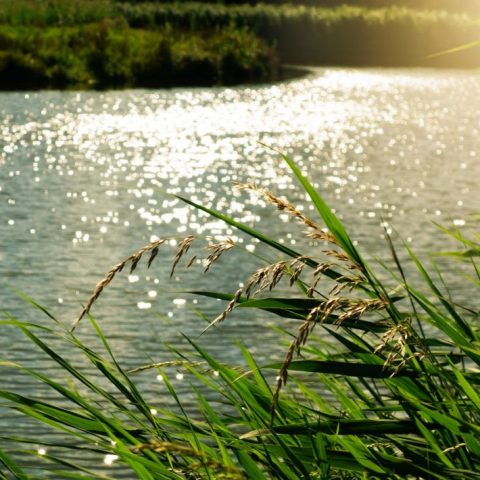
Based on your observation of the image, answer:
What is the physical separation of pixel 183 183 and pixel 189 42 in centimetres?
1974

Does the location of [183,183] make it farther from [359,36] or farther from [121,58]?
[359,36]

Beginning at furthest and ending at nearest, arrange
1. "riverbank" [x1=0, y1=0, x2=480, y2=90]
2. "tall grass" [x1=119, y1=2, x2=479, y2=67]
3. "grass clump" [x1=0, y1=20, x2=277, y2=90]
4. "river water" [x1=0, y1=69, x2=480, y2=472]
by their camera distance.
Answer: "tall grass" [x1=119, y1=2, x2=479, y2=67]
"riverbank" [x1=0, y1=0, x2=480, y2=90]
"grass clump" [x1=0, y1=20, x2=277, y2=90]
"river water" [x1=0, y1=69, x2=480, y2=472]

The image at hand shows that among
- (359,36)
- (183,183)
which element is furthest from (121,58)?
(359,36)

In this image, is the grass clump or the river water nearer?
the river water

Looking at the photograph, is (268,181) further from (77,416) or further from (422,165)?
(77,416)

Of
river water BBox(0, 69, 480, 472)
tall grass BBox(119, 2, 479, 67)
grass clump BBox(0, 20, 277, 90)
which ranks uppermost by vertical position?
river water BBox(0, 69, 480, 472)

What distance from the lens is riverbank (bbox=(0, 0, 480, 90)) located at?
3331 centimetres

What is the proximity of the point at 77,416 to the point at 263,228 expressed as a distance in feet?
37.4

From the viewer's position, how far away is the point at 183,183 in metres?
17.9

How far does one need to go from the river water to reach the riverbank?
1746 mm

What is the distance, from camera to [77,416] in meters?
2.74

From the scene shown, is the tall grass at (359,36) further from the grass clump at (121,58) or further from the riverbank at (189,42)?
the grass clump at (121,58)

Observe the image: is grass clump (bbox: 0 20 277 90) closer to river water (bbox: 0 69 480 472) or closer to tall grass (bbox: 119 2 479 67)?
river water (bbox: 0 69 480 472)

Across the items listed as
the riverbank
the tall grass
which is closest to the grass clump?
the riverbank
